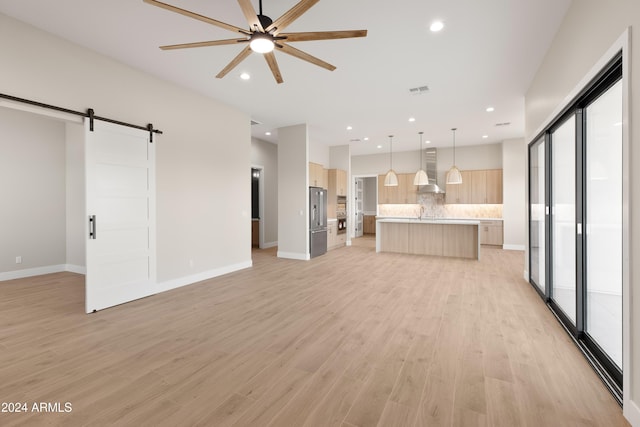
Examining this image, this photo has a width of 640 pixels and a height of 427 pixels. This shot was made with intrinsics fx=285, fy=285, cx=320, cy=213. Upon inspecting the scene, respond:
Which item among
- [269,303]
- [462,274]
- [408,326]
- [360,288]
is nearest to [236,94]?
[269,303]

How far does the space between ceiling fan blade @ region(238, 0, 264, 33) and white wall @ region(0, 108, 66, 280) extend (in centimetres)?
618

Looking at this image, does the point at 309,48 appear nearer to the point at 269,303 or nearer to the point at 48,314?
the point at 269,303

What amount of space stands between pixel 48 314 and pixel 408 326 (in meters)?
4.53

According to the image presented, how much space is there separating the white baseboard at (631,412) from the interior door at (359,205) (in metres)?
10.4

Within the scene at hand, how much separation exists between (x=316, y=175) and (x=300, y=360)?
6.12m

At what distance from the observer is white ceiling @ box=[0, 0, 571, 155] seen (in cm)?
299

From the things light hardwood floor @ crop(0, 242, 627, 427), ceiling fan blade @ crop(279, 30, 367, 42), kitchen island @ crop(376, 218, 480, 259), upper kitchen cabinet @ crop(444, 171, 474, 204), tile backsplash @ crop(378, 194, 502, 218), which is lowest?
light hardwood floor @ crop(0, 242, 627, 427)

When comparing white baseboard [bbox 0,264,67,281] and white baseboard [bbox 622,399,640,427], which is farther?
white baseboard [bbox 0,264,67,281]

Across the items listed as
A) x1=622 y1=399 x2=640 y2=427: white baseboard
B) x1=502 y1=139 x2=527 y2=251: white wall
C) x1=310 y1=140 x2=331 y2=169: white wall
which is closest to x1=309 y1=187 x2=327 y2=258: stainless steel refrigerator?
x1=310 y1=140 x2=331 y2=169: white wall

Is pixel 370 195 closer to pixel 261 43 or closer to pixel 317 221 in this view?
pixel 317 221

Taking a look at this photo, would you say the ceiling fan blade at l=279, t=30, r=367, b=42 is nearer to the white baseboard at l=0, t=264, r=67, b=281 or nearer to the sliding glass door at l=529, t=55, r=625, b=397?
the sliding glass door at l=529, t=55, r=625, b=397

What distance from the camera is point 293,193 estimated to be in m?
7.39

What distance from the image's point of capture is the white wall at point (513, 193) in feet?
28.6

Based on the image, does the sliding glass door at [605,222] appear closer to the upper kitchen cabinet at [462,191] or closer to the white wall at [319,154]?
the white wall at [319,154]
